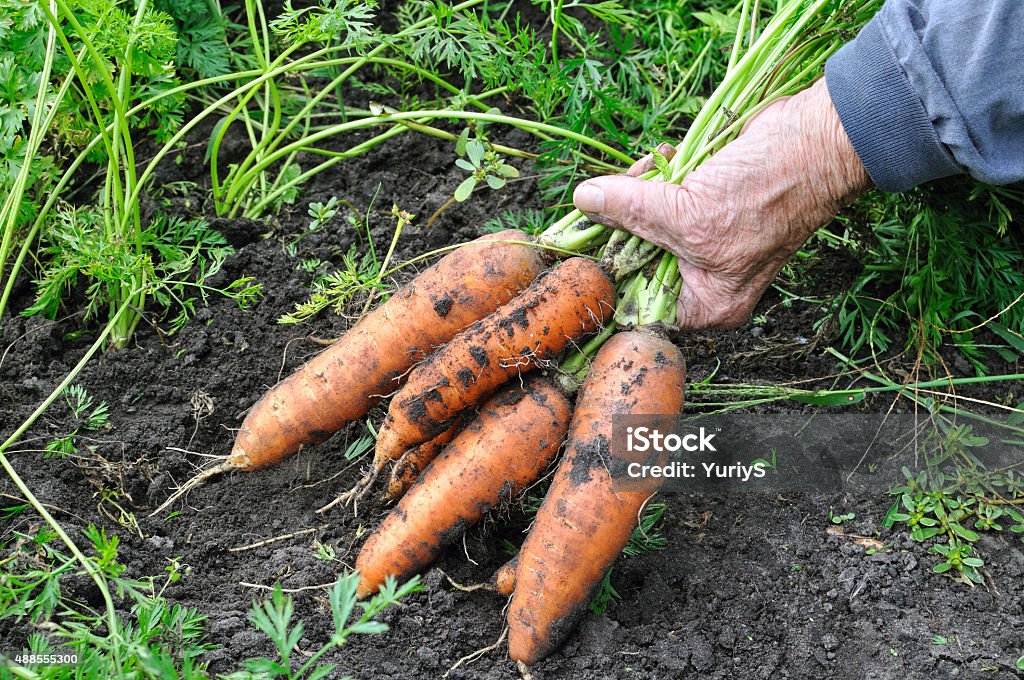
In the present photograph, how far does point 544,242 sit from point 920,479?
1008 millimetres

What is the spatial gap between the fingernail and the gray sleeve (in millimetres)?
529

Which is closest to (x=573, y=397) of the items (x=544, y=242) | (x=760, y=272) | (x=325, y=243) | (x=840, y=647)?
(x=544, y=242)

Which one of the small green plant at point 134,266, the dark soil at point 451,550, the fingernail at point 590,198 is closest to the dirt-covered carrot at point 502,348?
the fingernail at point 590,198

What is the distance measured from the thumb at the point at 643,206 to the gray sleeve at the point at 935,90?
378mm

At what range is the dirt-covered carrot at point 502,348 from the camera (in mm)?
1885

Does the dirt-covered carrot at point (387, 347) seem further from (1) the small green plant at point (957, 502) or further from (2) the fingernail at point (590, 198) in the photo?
(1) the small green plant at point (957, 502)

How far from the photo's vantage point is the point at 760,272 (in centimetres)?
196

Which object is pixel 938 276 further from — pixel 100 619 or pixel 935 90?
pixel 100 619

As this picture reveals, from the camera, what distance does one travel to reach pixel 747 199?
1.84 metres

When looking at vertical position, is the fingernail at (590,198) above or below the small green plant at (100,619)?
above

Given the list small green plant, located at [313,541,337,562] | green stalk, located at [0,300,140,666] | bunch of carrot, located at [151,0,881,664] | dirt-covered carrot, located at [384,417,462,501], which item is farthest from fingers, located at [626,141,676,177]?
green stalk, located at [0,300,140,666]

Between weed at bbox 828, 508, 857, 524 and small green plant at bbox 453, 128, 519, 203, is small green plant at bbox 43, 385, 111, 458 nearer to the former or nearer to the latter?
small green plant at bbox 453, 128, 519, 203

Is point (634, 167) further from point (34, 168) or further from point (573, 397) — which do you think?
point (34, 168)

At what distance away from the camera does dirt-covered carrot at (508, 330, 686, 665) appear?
5.51 ft
